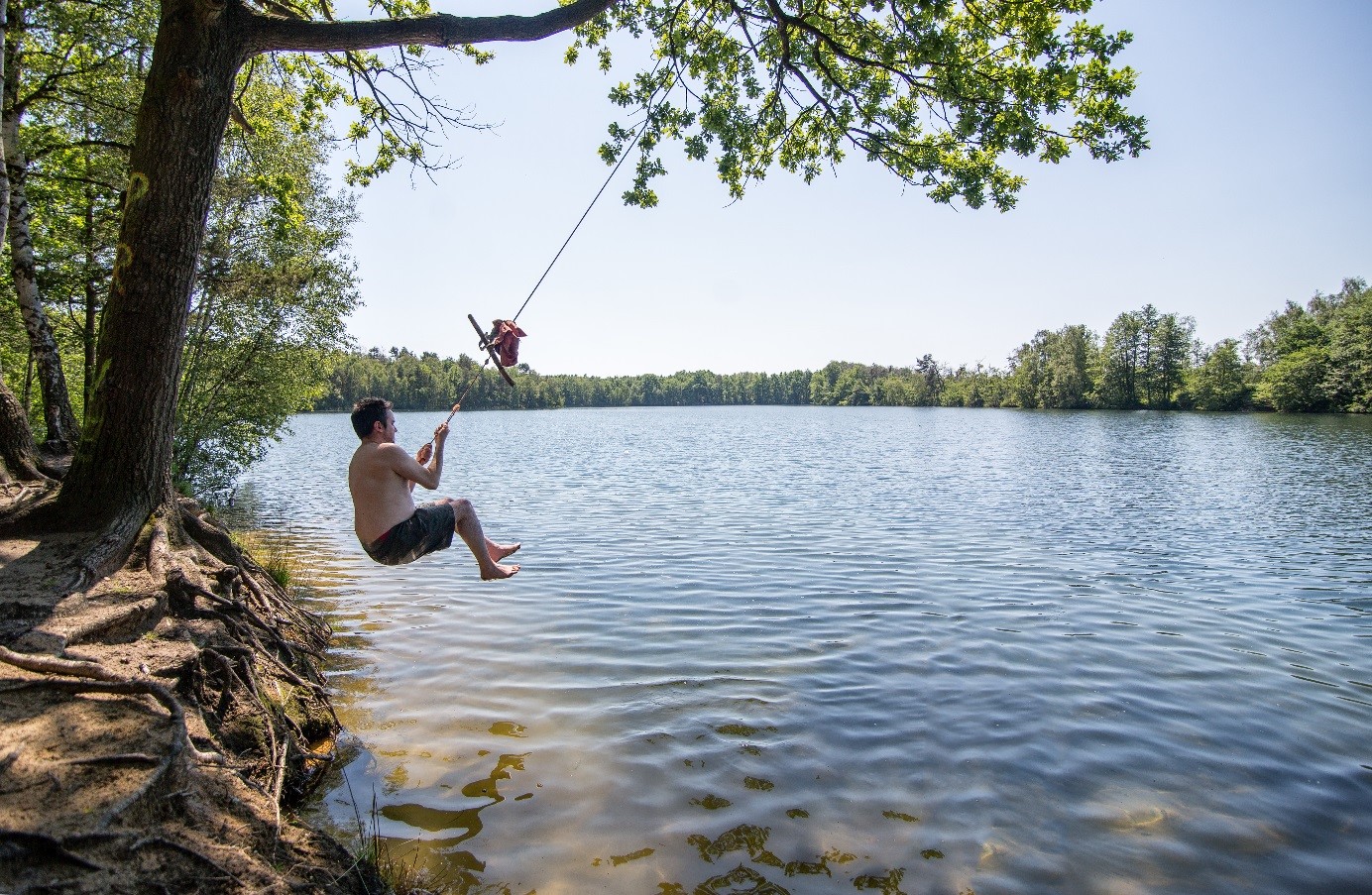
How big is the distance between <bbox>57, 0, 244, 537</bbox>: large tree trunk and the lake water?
2.84 m

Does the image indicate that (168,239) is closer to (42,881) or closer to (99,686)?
(99,686)

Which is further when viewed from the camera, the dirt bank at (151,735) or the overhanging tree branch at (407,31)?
the overhanging tree branch at (407,31)

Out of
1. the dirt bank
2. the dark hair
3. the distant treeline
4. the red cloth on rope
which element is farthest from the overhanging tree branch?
the distant treeline

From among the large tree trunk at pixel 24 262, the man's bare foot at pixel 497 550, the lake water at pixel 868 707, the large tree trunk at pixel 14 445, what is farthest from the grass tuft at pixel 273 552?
the man's bare foot at pixel 497 550

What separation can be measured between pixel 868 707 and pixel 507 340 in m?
4.78

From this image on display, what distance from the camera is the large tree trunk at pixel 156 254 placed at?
5.75 metres

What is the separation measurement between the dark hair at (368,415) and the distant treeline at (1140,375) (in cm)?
4872

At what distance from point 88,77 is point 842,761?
47.5ft

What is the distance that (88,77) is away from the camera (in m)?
11.8

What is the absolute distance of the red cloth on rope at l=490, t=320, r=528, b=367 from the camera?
278 inches

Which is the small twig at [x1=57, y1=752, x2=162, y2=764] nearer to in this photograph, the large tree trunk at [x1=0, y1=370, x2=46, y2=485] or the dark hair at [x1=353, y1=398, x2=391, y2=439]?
the dark hair at [x1=353, y1=398, x2=391, y2=439]

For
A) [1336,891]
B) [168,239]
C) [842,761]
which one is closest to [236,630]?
[168,239]

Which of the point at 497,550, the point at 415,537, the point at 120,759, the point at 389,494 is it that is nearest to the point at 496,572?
the point at 497,550

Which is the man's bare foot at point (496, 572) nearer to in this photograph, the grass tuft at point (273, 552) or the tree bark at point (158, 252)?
the tree bark at point (158, 252)
